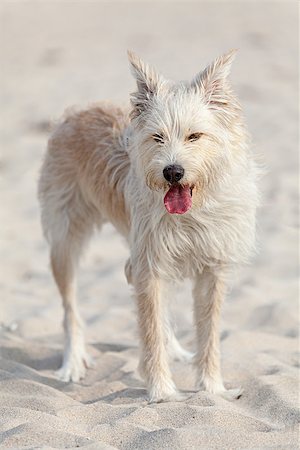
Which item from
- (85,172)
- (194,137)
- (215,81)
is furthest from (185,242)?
(85,172)

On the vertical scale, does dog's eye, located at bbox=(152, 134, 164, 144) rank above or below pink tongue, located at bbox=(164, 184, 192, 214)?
above

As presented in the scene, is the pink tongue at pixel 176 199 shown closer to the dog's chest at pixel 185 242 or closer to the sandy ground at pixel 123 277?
the dog's chest at pixel 185 242

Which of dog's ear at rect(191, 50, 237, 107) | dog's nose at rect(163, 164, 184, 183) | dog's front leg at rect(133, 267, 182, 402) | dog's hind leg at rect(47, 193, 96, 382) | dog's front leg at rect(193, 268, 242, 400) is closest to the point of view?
dog's nose at rect(163, 164, 184, 183)

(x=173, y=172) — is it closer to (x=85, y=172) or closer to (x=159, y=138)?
(x=159, y=138)

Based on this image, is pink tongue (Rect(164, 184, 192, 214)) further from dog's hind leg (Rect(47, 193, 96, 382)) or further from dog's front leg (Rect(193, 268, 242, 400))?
dog's hind leg (Rect(47, 193, 96, 382))

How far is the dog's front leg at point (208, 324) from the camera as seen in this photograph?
5.70 metres

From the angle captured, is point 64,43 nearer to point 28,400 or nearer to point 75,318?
point 75,318

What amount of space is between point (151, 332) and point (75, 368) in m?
1.10

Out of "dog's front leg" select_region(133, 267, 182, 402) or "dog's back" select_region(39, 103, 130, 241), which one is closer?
"dog's front leg" select_region(133, 267, 182, 402)

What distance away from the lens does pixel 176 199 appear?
506cm

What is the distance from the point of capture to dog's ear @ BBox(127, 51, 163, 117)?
205 inches

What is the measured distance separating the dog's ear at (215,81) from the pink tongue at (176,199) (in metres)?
0.55

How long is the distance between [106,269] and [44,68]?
8.62 m

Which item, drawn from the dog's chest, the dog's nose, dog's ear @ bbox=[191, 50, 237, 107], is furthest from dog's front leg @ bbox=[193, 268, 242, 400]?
dog's ear @ bbox=[191, 50, 237, 107]
